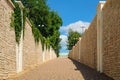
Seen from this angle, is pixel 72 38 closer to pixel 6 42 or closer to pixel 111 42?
pixel 111 42

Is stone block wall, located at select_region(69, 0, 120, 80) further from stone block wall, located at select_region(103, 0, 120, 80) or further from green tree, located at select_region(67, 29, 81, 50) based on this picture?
green tree, located at select_region(67, 29, 81, 50)

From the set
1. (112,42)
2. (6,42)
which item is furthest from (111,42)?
(6,42)

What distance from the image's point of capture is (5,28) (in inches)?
495

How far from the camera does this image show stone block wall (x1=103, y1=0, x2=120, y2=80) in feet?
37.2

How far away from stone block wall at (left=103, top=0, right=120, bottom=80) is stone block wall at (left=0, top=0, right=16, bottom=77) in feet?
14.2

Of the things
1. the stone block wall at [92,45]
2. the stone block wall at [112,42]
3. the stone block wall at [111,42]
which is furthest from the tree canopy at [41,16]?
the stone block wall at [112,42]

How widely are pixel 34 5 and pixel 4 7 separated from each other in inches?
2109

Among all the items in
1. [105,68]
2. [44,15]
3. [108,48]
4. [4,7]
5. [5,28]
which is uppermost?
[44,15]

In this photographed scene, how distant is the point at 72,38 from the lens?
103 meters

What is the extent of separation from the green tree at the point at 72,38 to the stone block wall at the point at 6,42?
3430 inches

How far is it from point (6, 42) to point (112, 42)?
14.3ft

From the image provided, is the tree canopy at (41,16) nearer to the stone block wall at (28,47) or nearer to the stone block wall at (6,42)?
the stone block wall at (28,47)

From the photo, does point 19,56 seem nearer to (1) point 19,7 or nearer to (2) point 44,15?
(1) point 19,7

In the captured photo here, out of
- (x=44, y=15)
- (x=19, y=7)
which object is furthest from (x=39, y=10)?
(x=19, y=7)
